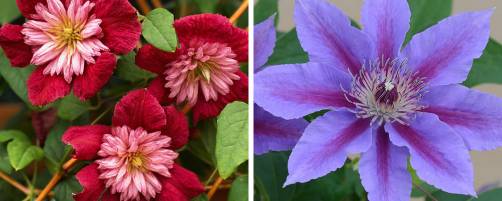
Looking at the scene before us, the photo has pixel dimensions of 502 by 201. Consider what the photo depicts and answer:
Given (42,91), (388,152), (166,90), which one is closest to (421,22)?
(388,152)

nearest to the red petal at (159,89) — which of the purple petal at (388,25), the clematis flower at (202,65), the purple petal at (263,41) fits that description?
the clematis flower at (202,65)

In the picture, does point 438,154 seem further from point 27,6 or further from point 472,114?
point 27,6

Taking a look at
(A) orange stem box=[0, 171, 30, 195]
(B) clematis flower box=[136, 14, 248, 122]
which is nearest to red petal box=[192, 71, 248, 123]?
(B) clematis flower box=[136, 14, 248, 122]

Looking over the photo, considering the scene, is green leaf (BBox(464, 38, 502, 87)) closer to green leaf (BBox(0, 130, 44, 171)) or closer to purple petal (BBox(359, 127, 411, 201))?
purple petal (BBox(359, 127, 411, 201))

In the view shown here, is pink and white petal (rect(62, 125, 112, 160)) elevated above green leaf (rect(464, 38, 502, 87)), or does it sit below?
below

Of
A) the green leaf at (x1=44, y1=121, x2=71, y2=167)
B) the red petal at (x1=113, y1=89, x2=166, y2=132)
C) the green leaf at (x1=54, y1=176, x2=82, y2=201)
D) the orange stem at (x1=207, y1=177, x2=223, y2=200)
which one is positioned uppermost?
the red petal at (x1=113, y1=89, x2=166, y2=132)

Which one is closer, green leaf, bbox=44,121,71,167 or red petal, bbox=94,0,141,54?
red petal, bbox=94,0,141,54
